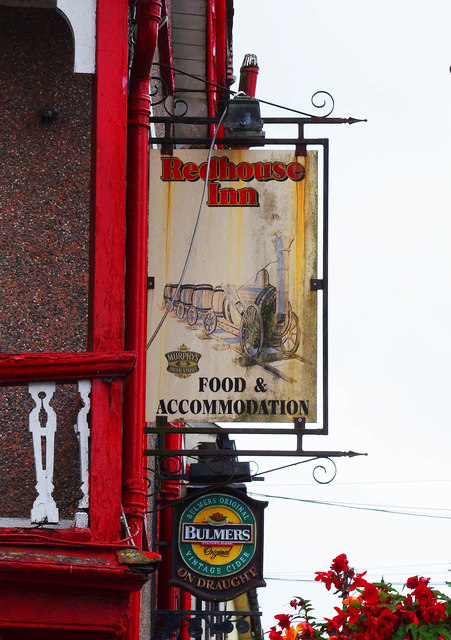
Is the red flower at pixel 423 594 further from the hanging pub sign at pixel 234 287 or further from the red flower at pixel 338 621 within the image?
the hanging pub sign at pixel 234 287

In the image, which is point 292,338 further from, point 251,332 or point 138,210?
point 138,210

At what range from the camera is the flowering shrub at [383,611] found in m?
7.08

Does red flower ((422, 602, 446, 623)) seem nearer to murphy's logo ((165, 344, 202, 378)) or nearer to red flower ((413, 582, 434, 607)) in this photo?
red flower ((413, 582, 434, 607))

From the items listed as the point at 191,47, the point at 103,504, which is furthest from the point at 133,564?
the point at 191,47

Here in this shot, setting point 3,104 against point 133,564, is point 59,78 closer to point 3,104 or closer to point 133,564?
point 3,104

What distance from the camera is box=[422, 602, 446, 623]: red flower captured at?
23.1ft

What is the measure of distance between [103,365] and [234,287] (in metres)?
2.76

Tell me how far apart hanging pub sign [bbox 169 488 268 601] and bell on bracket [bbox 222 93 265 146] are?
2.50 meters

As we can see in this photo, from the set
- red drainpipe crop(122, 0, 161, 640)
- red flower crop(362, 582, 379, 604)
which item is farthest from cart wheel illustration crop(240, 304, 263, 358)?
red flower crop(362, 582, 379, 604)

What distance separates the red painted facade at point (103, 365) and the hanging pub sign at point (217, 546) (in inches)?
31.1

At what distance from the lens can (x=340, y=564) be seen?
7.70 m

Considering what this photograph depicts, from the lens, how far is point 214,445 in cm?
1553

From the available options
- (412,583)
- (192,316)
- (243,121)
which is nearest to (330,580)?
(412,583)

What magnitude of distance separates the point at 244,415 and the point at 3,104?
99.3 inches
